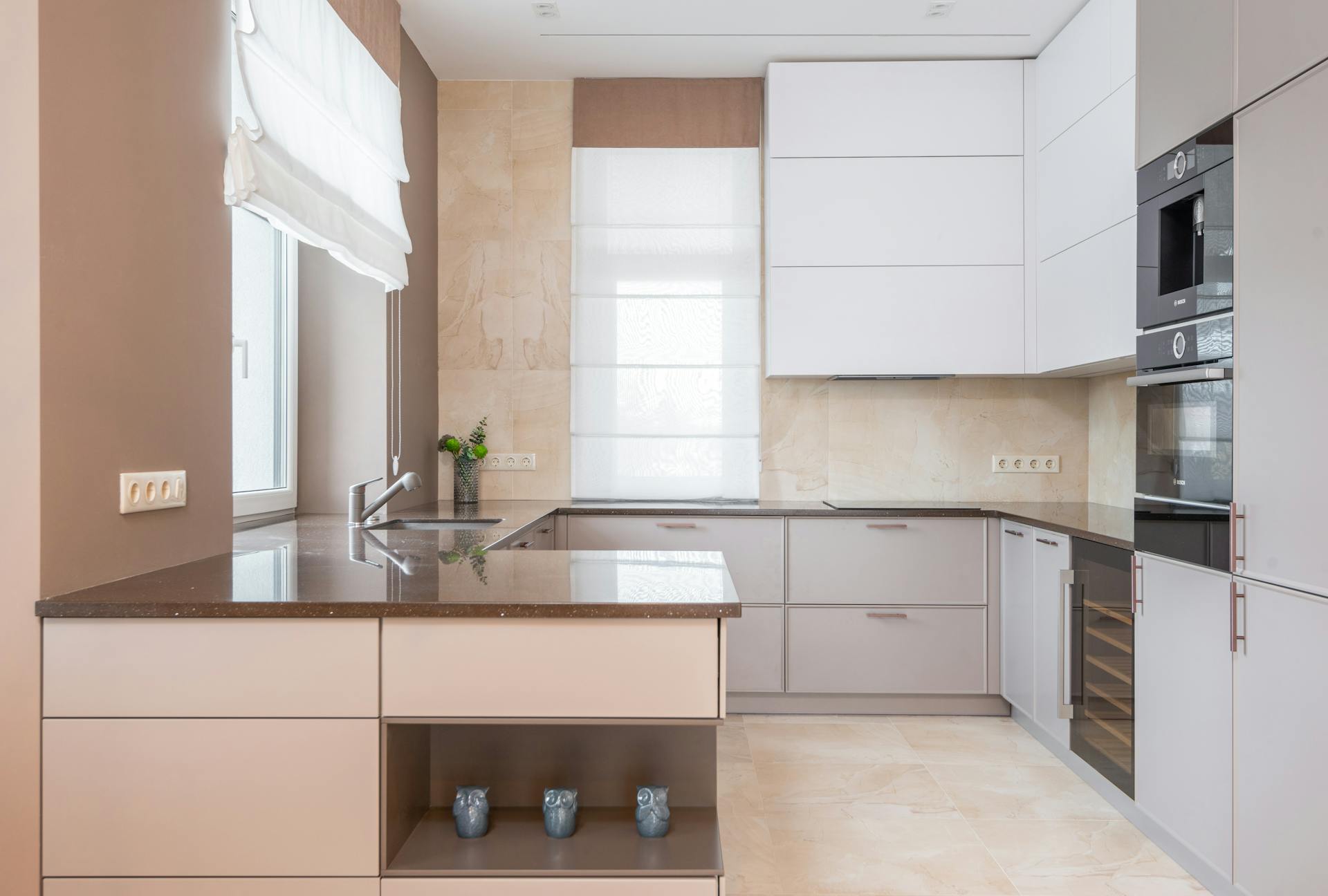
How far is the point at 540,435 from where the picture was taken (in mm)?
3980

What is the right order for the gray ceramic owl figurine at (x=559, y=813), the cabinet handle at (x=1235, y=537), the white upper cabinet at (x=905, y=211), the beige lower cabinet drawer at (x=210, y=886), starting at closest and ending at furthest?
the beige lower cabinet drawer at (x=210, y=886) < the gray ceramic owl figurine at (x=559, y=813) < the cabinet handle at (x=1235, y=537) < the white upper cabinet at (x=905, y=211)

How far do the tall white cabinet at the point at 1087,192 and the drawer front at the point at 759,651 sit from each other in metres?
1.58

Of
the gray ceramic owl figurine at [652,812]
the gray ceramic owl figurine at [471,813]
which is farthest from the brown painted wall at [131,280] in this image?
the gray ceramic owl figurine at [652,812]

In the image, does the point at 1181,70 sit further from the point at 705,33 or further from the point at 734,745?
the point at 734,745

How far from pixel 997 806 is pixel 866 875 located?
653mm

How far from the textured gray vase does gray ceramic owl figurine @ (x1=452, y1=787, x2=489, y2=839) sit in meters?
2.31

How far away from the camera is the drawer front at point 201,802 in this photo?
142cm

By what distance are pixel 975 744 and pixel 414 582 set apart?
2432 mm

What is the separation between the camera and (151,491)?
1.75 meters

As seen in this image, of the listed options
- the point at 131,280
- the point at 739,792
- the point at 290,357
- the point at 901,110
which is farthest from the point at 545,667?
the point at 901,110

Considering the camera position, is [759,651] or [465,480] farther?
[465,480]

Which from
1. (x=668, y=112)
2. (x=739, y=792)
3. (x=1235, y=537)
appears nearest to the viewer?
(x=1235, y=537)

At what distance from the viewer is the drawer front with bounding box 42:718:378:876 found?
1.42 metres

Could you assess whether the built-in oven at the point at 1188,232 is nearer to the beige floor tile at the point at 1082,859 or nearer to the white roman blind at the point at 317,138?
the beige floor tile at the point at 1082,859
